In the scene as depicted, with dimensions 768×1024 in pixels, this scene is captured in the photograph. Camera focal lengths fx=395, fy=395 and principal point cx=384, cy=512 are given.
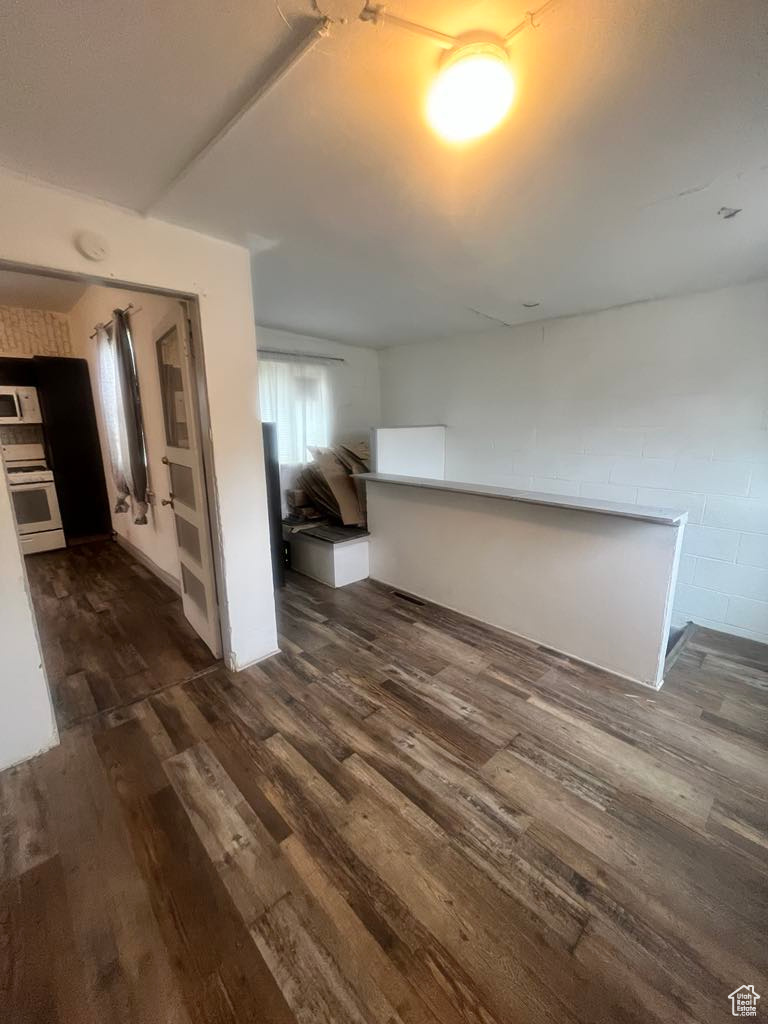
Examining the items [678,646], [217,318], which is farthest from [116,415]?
[678,646]

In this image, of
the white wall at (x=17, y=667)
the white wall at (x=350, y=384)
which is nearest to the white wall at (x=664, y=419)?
the white wall at (x=350, y=384)

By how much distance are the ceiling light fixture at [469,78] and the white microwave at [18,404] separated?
16.3 feet

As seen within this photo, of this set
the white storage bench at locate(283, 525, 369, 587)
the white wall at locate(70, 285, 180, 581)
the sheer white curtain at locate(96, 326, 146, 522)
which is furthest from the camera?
the white storage bench at locate(283, 525, 369, 587)

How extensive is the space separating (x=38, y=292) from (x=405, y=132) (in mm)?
4220

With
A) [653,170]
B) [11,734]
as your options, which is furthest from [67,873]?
[653,170]

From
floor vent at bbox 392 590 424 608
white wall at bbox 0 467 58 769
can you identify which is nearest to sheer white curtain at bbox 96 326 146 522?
white wall at bbox 0 467 58 769

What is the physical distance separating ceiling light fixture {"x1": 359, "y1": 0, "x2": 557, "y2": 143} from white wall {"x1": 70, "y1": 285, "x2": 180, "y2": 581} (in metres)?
1.66

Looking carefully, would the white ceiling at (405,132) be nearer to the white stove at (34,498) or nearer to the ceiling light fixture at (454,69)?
the ceiling light fixture at (454,69)

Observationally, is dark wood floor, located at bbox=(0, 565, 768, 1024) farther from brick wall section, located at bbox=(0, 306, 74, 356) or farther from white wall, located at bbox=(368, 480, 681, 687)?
brick wall section, located at bbox=(0, 306, 74, 356)

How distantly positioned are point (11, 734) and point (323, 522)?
8.31 feet

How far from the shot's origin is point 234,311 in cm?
205

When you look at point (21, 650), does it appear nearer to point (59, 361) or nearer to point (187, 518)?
point (187, 518)

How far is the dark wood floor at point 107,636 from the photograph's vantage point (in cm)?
221

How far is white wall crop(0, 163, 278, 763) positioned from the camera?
4.97 ft
